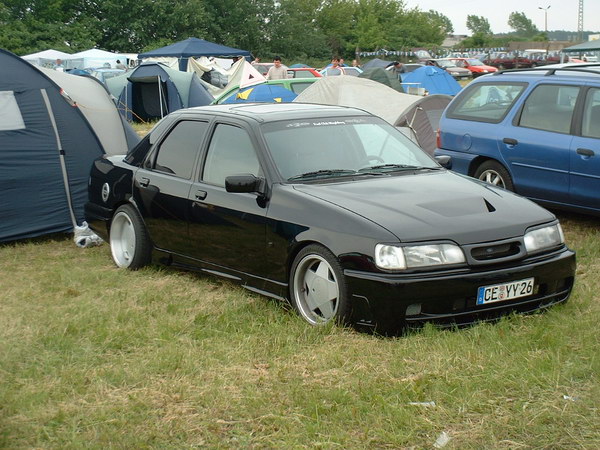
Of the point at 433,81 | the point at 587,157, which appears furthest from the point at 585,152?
the point at 433,81

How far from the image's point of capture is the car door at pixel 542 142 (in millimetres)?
8109

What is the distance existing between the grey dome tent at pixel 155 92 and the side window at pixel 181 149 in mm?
14592

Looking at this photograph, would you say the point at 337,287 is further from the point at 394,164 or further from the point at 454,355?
the point at 394,164

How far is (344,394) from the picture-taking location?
416 centimetres

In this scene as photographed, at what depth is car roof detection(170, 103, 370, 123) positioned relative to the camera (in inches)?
249

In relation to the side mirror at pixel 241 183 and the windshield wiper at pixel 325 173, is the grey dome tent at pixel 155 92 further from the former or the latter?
the side mirror at pixel 241 183

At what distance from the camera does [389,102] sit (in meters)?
13.5

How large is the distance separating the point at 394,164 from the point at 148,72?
55.0 feet

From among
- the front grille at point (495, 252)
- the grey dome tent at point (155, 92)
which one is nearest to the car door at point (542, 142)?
the front grille at point (495, 252)

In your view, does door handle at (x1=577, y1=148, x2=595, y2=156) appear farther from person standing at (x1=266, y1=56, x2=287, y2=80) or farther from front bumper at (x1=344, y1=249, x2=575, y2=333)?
person standing at (x1=266, y1=56, x2=287, y2=80)

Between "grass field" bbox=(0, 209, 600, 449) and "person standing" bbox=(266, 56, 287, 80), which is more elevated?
Answer: "person standing" bbox=(266, 56, 287, 80)

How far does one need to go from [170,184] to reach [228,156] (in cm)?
63

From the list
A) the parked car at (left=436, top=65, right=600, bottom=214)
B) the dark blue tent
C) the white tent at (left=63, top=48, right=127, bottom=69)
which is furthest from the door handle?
the white tent at (left=63, top=48, right=127, bottom=69)

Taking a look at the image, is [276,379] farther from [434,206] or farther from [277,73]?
[277,73]
